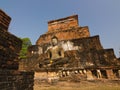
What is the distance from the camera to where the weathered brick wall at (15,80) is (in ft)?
7.11

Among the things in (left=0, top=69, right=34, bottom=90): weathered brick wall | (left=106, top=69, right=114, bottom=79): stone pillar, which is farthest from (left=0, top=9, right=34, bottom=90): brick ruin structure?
(left=106, top=69, right=114, bottom=79): stone pillar

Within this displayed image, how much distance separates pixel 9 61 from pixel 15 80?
0.49 metres

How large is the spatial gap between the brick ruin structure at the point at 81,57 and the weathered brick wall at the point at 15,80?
4.86 m

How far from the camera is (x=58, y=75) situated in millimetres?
7719

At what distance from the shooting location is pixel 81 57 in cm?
880

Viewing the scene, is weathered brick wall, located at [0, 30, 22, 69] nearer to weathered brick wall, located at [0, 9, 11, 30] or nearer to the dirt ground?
weathered brick wall, located at [0, 9, 11, 30]

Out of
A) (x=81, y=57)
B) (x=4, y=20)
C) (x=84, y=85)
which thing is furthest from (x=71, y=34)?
(x=4, y=20)

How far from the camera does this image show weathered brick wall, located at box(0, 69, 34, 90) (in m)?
2.17

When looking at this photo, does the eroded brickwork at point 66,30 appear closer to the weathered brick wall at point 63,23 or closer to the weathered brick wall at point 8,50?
the weathered brick wall at point 63,23

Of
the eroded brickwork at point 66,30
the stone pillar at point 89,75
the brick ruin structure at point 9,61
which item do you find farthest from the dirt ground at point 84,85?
the eroded brickwork at point 66,30

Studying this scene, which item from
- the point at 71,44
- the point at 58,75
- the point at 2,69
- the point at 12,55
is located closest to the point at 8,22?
the point at 12,55

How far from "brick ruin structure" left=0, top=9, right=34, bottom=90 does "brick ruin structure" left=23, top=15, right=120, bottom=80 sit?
5.06m

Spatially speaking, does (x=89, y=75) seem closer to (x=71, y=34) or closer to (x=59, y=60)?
(x=59, y=60)

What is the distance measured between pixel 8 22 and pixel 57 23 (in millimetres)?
13642
